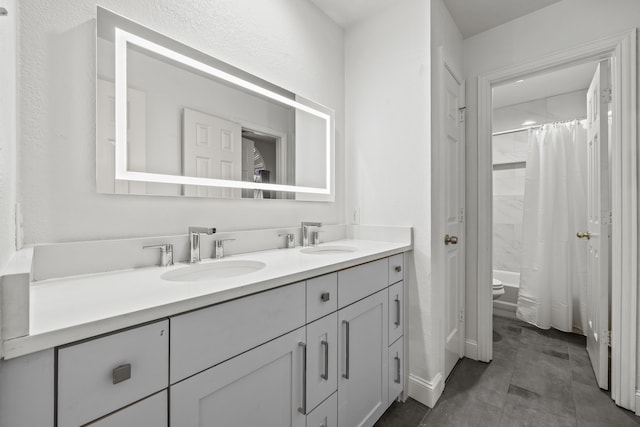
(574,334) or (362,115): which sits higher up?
(362,115)

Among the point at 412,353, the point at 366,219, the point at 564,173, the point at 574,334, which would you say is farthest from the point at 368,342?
the point at 564,173

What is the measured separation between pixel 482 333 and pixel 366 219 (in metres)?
1.23

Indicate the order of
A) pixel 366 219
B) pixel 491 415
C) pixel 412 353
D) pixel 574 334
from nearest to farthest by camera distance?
pixel 491 415 < pixel 412 353 < pixel 366 219 < pixel 574 334

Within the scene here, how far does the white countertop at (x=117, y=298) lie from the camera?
500mm

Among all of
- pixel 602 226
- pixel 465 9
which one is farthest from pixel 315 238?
pixel 465 9

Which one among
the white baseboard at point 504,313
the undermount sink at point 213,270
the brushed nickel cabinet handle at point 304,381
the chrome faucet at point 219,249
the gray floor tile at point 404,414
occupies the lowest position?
the gray floor tile at point 404,414

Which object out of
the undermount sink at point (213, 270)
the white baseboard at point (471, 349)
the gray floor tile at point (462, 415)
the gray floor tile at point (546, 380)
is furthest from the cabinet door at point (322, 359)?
the white baseboard at point (471, 349)

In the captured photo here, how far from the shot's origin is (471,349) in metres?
2.13

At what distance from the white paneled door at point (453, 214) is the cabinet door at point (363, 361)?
653 millimetres

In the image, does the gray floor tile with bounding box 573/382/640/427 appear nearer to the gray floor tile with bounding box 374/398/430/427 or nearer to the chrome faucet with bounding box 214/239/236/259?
the gray floor tile with bounding box 374/398/430/427

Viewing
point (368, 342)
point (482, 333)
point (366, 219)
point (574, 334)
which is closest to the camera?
point (368, 342)

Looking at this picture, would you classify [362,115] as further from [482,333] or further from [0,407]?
[0,407]

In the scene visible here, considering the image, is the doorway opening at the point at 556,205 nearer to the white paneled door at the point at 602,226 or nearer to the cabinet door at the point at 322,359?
the white paneled door at the point at 602,226

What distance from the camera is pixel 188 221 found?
1.22 metres
